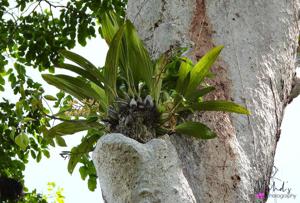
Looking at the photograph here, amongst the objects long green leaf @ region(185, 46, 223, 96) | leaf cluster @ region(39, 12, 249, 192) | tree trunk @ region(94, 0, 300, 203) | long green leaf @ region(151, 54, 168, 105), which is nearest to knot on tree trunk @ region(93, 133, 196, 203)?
tree trunk @ region(94, 0, 300, 203)

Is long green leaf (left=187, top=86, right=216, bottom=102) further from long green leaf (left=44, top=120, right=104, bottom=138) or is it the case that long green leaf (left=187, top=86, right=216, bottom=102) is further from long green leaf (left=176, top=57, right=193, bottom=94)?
long green leaf (left=44, top=120, right=104, bottom=138)

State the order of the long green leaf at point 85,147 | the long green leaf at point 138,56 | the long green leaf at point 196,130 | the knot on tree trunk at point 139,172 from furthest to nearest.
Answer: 1. the long green leaf at point 85,147
2. the long green leaf at point 138,56
3. the long green leaf at point 196,130
4. the knot on tree trunk at point 139,172

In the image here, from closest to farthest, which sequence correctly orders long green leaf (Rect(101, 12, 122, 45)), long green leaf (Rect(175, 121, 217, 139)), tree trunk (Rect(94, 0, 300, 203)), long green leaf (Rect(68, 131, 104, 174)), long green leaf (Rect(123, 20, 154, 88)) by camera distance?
tree trunk (Rect(94, 0, 300, 203))
long green leaf (Rect(175, 121, 217, 139))
long green leaf (Rect(123, 20, 154, 88))
long green leaf (Rect(68, 131, 104, 174))
long green leaf (Rect(101, 12, 122, 45))

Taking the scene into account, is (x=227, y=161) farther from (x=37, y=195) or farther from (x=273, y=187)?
(x=37, y=195)

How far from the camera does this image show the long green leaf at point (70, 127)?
2.29 metres

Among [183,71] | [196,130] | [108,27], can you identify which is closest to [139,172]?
[196,130]

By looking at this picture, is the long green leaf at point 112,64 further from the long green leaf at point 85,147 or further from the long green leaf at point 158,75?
the long green leaf at point 85,147

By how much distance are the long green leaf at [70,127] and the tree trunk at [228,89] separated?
36 centimetres

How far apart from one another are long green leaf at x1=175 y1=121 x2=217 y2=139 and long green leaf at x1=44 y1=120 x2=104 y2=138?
325 millimetres

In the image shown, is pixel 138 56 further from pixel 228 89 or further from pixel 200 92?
pixel 228 89

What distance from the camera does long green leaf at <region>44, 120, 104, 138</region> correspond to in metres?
2.29

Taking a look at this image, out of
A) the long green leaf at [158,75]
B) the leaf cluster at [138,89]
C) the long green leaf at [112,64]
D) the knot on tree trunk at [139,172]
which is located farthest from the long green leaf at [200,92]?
the knot on tree trunk at [139,172]

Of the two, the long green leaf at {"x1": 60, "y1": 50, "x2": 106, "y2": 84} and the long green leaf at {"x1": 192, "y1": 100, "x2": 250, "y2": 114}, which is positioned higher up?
the long green leaf at {"x1": 60, "y1": 50, "x2": 106, "y2": 84}

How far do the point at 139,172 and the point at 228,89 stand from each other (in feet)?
2.41
